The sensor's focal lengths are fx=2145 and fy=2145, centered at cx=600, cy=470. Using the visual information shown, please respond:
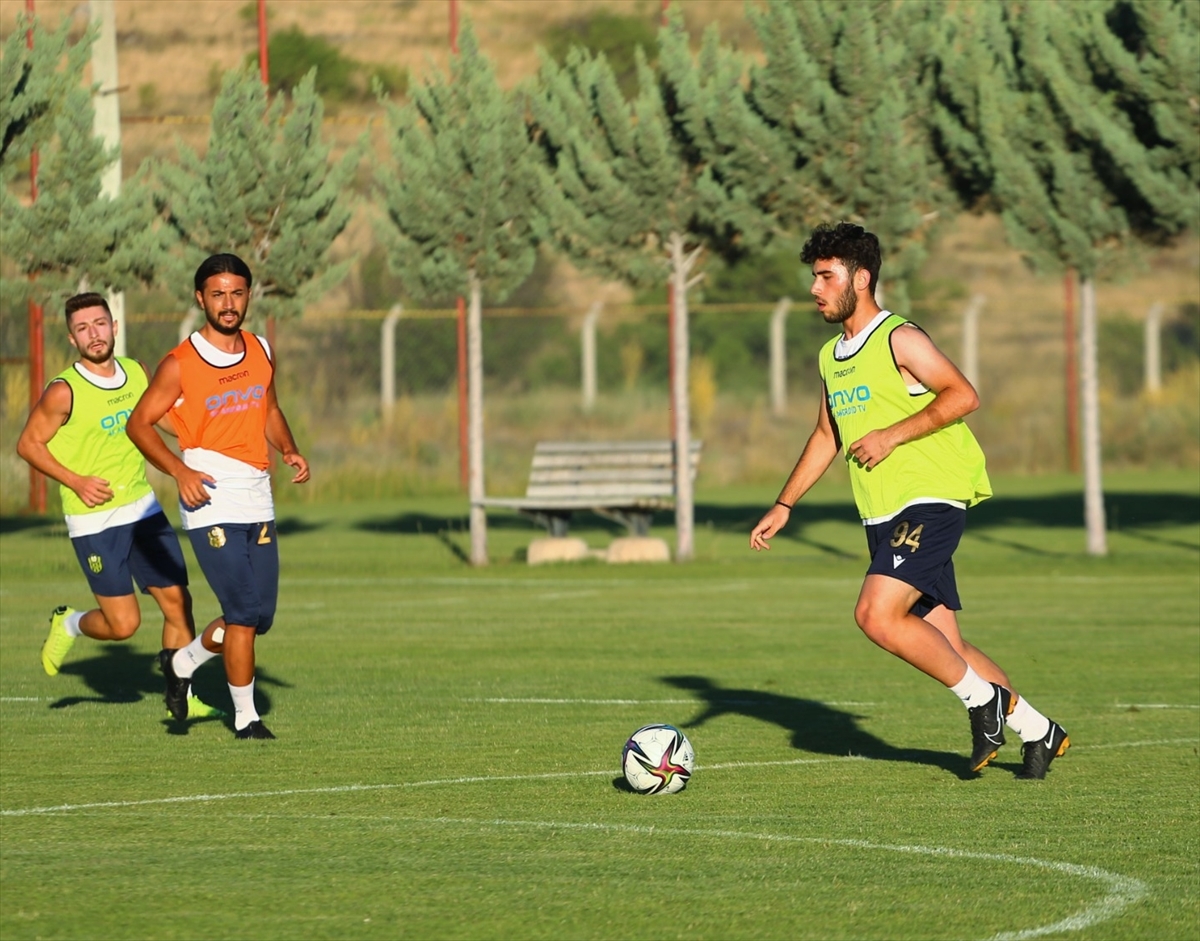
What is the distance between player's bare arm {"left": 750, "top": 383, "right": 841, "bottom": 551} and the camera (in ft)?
28.9

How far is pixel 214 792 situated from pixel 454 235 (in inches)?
531

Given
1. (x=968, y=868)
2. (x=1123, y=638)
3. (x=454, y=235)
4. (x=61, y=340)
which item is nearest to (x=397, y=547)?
(x=454, y=235)

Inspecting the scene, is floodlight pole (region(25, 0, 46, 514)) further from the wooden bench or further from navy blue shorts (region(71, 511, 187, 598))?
navy blue shorts (region(71, 511, 187, 598))

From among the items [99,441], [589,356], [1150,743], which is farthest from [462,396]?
[1150,743]

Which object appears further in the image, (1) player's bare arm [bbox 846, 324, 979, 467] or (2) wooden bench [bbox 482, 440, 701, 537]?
(2) wooden bench [bbox 482, 440, 701, 537]

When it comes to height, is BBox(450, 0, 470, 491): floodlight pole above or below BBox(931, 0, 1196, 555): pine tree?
below

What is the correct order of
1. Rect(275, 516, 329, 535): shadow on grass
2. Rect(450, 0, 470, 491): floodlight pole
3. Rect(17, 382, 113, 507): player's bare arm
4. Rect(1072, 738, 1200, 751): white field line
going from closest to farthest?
Rect(1072, 738, 1200, 751): white field line, Rect(17, 382, 113, 507): player's bare arm, Rect(275, 516, 329, 535): shadow on grass, Rect(450, 0, 470, 491): floodlight pole

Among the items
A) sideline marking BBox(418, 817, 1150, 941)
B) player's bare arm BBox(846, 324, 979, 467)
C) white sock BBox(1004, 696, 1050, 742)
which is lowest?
sideline marking BBox(418, 817, 1150, 941)

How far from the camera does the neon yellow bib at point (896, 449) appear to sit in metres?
8.54

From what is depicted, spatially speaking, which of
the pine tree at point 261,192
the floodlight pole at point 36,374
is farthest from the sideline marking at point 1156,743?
the floodlight pole at point 36,374

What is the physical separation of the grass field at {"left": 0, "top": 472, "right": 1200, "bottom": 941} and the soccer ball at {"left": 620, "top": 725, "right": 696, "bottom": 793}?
0.11 m

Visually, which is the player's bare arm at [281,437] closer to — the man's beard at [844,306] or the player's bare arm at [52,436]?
the player's bare arm at [52,436]

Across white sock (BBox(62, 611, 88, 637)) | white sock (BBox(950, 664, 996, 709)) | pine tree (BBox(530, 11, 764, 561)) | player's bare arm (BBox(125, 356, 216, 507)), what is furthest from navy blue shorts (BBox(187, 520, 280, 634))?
pine tree (BBox(530, 11, 764, 561))

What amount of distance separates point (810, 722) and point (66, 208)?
37.7 ft
